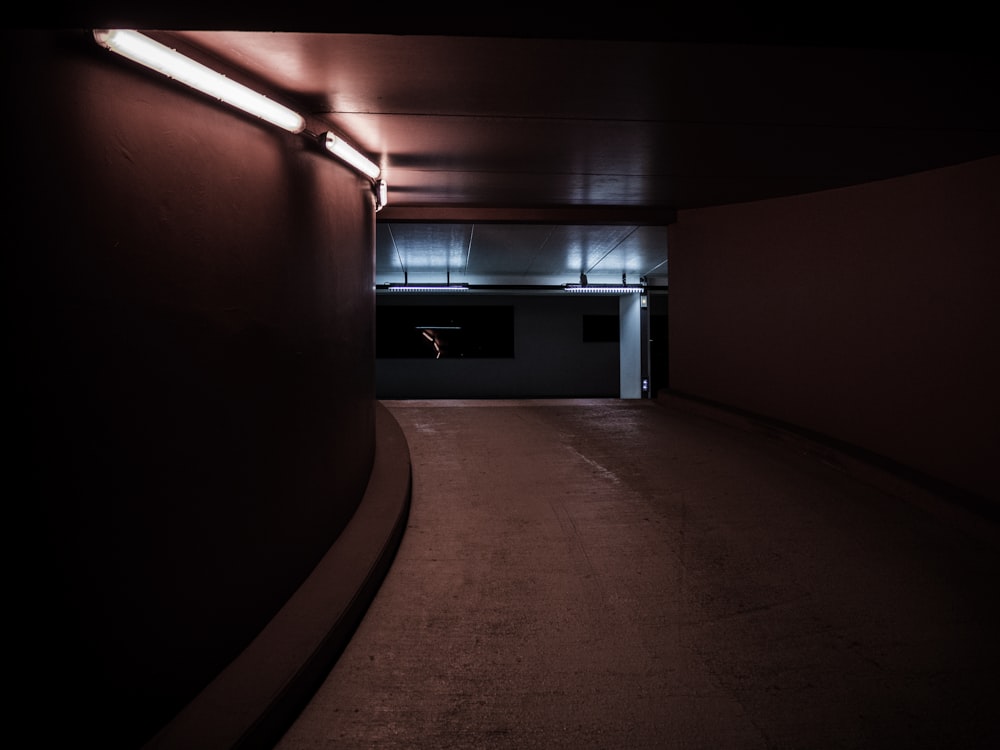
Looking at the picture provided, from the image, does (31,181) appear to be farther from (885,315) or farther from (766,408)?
(766,408)

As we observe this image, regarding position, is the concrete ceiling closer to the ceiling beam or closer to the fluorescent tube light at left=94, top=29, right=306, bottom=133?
the fluorescent tube light at left=94, top=29, right=306, bottom=133

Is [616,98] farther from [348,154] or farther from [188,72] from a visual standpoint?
[188,72]

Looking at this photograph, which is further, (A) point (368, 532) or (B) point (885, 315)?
(B) point (885, 315)

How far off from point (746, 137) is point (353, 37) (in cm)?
300

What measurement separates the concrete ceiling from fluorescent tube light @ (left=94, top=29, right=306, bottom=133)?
0.31 ft

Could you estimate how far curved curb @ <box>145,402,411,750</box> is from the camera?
188 cm

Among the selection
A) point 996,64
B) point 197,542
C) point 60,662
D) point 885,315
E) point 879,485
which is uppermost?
point 996,64

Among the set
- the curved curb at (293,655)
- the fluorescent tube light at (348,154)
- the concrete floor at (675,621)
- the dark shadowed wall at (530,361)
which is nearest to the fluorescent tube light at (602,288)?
the dark shadowed wall at (530,361)

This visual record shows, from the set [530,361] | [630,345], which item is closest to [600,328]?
[630,345]

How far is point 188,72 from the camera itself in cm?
199

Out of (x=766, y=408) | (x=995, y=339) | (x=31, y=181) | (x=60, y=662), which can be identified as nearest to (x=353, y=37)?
(x=31, y=181)

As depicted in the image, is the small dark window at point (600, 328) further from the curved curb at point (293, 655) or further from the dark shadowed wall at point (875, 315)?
the curved curb at point (293, 655)

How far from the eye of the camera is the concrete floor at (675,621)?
2.15 meters

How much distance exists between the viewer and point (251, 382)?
7.85 feet
